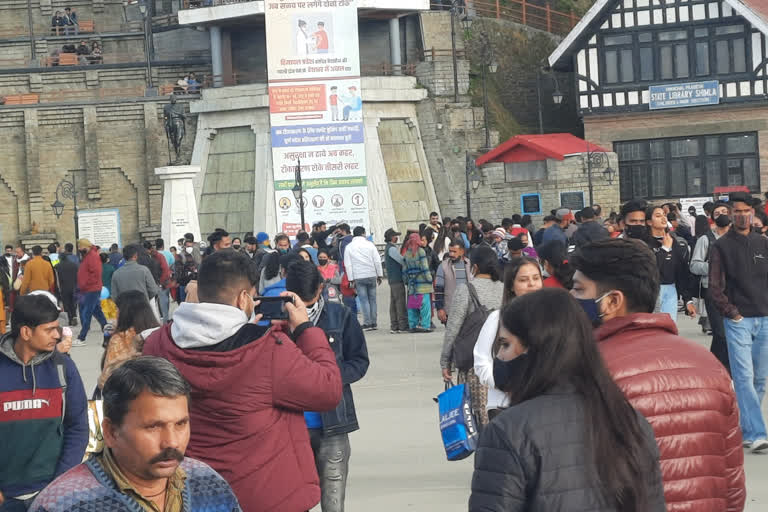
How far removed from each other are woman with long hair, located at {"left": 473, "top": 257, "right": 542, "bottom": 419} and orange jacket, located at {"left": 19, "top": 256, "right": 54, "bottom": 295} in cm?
1828

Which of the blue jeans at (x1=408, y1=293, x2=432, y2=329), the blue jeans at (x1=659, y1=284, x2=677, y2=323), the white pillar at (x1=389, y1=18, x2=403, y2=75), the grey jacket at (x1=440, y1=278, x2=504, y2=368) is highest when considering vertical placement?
the white pillar at (x1=389, y1=18, x2=403, y2=75)

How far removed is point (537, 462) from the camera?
12.0ft

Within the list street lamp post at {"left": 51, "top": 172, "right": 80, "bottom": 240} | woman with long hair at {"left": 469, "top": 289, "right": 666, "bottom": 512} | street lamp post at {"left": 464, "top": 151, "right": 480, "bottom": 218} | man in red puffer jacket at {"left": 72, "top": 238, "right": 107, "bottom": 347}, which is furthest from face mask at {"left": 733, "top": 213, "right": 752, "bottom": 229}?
street lamp post at {"left": 51, "top": 172, "right": 80, "bottom": 240}

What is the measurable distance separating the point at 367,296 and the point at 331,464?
606 inches

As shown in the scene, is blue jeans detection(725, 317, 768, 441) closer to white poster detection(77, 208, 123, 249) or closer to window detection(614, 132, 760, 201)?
window detection(614, 132, 760, 201)

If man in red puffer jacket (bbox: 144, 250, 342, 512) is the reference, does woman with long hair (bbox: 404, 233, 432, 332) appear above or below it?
below

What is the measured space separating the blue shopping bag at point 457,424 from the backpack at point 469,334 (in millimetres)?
1111

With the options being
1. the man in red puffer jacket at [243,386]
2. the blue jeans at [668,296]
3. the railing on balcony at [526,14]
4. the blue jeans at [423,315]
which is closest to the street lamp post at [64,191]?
the railing on balcony at [526,14]

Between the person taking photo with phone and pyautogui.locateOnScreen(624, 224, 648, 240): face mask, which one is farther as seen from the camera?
pyautogui.locateOnScreen(624, 224, 648, 240): face mask

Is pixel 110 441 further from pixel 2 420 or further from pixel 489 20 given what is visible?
pixel 489 20

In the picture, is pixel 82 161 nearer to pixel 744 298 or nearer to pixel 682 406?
pixel 744 298

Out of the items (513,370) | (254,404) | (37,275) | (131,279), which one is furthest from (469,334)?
(37,275)

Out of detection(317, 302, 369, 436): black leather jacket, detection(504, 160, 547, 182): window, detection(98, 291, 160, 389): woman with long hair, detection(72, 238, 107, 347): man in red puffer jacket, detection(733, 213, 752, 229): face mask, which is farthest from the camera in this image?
detection(504, 160, 547, 182): window

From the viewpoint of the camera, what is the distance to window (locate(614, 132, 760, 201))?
140 feet
